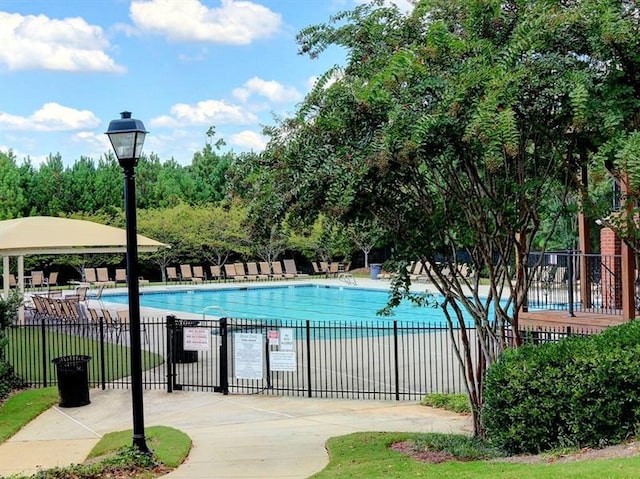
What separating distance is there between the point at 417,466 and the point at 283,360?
543 cm

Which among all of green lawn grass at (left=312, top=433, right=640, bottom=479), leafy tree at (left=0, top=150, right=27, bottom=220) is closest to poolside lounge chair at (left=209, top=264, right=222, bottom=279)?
leafy tree at (left=0, top=150, right=27, bottom=220)

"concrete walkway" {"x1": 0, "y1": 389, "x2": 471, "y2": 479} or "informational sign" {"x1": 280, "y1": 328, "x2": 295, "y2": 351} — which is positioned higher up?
"informational sign" {"x1": 280, "y1": 328, "x2": 295, "y2": 351}

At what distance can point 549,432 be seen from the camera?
24.7ft

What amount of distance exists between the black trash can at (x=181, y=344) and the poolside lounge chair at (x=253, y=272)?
84.4 ft

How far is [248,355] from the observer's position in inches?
520

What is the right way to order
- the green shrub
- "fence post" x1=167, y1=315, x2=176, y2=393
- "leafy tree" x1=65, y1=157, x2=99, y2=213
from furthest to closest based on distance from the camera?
"leafy tree" x1=65, y1=157, x2=99, y2=213
"fence post" x1=167, y1=315, x2=176, y2=393
the green shrub

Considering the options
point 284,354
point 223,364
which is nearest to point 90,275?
point 223,364

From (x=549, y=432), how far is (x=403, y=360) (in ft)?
26.0

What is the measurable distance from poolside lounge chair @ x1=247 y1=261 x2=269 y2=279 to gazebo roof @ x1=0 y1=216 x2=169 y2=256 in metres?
21.9

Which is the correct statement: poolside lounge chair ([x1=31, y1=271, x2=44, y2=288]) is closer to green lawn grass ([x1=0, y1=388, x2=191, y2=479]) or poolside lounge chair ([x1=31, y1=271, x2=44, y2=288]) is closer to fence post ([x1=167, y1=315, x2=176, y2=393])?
green lawn grass ([x1=0, y1=388, x2=191, y2=479])

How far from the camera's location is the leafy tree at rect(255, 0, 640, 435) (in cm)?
750

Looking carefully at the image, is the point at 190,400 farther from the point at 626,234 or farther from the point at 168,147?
the point at 168,147

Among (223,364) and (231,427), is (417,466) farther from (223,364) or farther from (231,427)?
(223,364)

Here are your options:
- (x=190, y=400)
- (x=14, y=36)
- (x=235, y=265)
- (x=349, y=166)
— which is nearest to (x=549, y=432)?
(x=349, y=166)
